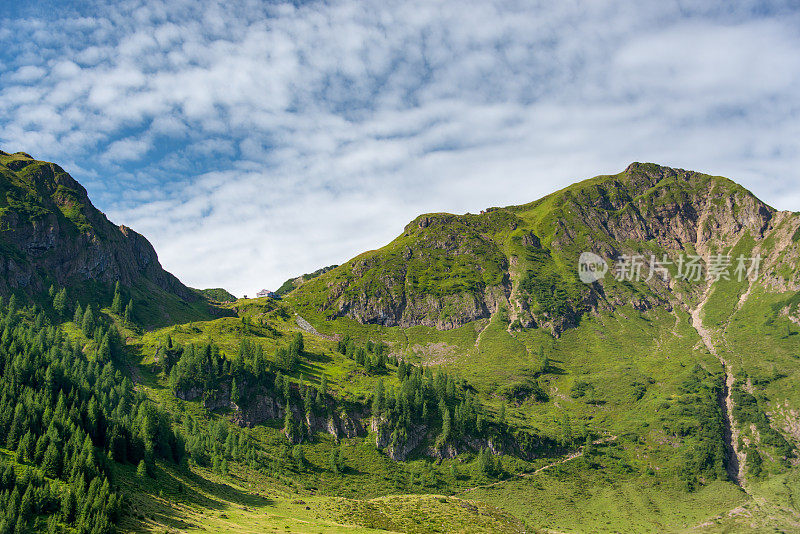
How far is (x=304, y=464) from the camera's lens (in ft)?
629

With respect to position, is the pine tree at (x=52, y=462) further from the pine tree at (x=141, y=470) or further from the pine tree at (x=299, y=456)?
the pine tree at (x=299, y=456)

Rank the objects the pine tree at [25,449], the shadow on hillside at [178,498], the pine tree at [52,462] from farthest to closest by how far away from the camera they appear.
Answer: the pine tree at [25,449] < the pine tree at [52,462] < the shadow on hillside at [178,498]

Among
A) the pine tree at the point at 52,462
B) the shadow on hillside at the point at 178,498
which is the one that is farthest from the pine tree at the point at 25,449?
the shadow on hillside at the point at 178,498

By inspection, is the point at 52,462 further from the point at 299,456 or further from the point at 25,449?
the point at 299,456

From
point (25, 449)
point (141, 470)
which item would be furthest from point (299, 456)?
point (25, 449)

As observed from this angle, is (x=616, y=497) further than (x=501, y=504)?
Yes

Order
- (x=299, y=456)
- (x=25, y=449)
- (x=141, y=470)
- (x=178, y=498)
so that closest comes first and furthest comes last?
1. (x=25, y=449)
2. (x=178, y=498)
3. (x=141, y=470)
4. (x=299, y=456)

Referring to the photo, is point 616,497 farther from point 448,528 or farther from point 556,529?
point 448,528

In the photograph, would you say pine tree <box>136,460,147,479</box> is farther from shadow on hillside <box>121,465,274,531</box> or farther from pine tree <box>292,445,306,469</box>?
pine tree <box>292,445,306,469</box>

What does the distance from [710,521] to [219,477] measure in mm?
180867

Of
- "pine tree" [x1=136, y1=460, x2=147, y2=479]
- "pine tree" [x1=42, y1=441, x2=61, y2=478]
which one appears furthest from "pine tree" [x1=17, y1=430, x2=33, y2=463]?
"pine tree" [x1=136, y1=460, x2=147, y2=479]

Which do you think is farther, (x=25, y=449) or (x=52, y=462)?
(x=25, y=449)

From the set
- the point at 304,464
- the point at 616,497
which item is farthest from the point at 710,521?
the point at 304,464

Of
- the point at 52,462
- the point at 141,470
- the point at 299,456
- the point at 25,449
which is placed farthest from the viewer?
the point at 299,456
